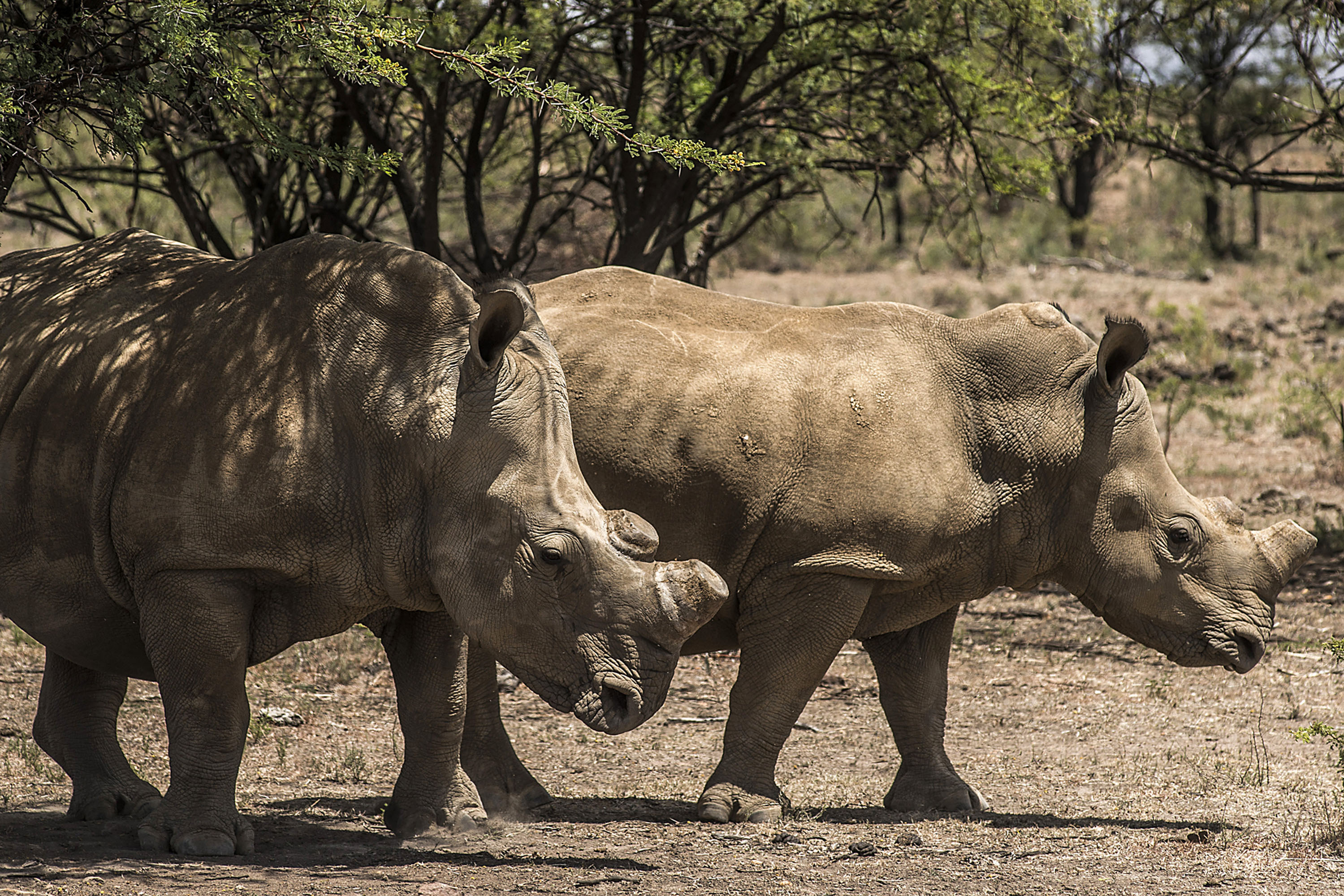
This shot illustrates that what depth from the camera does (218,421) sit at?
489 centimetres

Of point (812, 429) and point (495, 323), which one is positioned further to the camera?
point (812, 429)

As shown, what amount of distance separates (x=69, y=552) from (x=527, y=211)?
5137mm

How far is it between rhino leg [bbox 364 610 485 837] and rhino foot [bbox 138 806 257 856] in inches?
25.3

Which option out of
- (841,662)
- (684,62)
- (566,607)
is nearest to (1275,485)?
(841,662)

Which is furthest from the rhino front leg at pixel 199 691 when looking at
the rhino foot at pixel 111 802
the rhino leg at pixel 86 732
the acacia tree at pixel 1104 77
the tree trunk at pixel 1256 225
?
the tree trunk at pixel 1256 225

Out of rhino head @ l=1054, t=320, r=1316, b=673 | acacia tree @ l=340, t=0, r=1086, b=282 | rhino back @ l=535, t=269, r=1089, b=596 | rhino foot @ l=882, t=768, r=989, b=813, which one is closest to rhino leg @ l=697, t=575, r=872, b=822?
rhino back @ l=535, t=269, r=1089, b=596

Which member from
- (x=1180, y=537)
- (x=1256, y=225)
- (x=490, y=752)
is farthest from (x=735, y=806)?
(x=1256, y=225)

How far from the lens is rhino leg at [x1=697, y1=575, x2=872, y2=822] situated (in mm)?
6039

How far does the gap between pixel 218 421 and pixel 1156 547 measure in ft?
12.5

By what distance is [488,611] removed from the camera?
4883 mm

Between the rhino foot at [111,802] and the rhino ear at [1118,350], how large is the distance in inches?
163

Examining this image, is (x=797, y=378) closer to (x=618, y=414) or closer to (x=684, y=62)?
(x=618, y=414)

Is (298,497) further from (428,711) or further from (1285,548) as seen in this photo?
(1285,548)

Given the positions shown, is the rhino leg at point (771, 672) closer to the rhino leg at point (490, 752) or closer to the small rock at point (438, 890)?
the rhino leg at point (490, 752)
